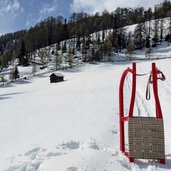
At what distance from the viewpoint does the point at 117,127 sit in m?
9.91

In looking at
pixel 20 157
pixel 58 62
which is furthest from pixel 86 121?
pixel 58 62

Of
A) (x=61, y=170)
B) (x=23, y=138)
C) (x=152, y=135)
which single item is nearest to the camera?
(x=61, y=170)

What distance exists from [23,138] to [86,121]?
3.11 meters

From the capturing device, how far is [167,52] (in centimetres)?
8844

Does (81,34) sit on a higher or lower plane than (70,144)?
higher

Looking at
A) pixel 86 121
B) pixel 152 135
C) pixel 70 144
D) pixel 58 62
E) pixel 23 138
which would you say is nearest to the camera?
pixel 152 135

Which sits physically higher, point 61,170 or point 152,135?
point 152,135

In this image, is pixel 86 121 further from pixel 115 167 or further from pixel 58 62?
pixel 58 62

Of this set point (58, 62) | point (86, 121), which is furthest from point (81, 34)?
point (86, 121)

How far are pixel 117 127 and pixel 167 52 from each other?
8322 centimetres

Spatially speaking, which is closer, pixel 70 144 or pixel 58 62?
pixel 70 144

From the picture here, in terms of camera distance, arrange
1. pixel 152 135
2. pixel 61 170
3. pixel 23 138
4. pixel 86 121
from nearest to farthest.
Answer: pixel 61 170, pixel 152 135, pixel 23 138, pixel 86 121

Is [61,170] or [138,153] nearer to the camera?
[61,170]

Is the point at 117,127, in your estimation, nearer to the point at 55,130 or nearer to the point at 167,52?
the point at 55,130
